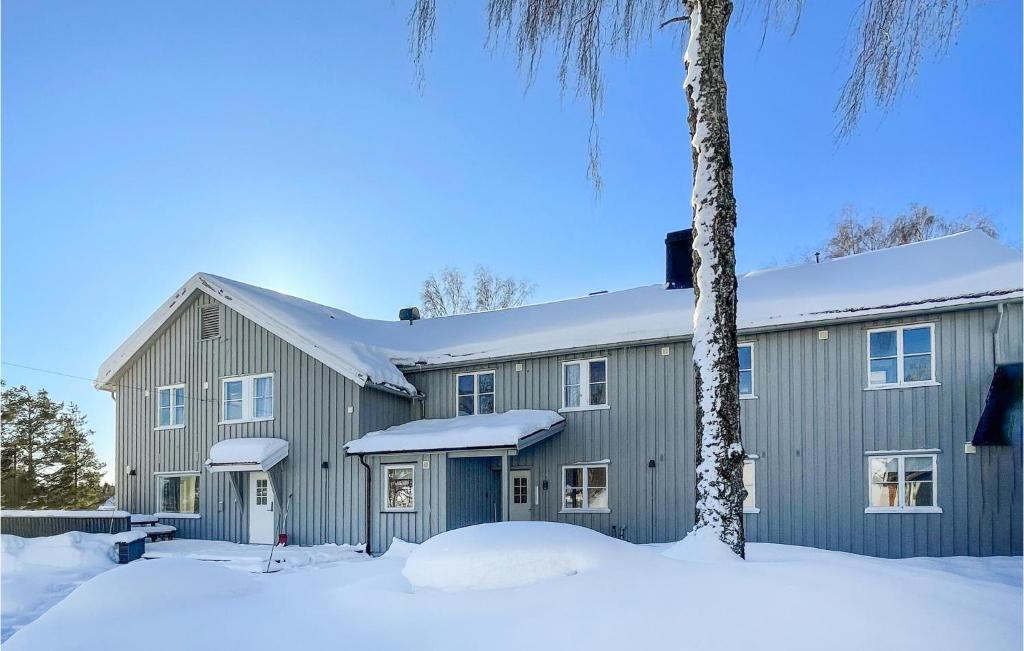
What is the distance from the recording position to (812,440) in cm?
1388

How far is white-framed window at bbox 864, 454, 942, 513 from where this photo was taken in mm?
12930

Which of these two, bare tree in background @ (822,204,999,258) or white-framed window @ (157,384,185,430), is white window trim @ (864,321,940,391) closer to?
bare tree in background @ (822,204,999,258)

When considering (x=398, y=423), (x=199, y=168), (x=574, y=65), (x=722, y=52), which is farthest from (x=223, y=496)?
(x=722, y=52)

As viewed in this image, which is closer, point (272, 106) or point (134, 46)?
point (134, 46)

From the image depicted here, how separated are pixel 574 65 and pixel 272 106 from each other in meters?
6.63

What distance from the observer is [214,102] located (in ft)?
41.4

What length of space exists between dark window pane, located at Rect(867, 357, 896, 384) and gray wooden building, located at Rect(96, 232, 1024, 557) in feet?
0.12

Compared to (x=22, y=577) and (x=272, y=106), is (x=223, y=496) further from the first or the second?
Result: (x=272, y=106)

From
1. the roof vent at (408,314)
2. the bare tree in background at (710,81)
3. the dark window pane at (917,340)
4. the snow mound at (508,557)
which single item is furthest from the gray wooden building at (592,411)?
the snow mound at (508,557)

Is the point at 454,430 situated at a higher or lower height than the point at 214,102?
lower

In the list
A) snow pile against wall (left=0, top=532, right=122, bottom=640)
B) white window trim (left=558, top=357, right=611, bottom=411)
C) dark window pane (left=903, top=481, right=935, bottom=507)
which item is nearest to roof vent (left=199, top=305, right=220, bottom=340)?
snow pile against wall (left=0, top=532, right=122, bottom=640)

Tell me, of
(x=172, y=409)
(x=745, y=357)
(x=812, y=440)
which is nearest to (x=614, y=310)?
(x=745, y=357)

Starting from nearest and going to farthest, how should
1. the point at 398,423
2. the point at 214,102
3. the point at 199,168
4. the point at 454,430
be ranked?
the point at 214,102, the point at 199,168, the point at 454,430, the point at 398,423

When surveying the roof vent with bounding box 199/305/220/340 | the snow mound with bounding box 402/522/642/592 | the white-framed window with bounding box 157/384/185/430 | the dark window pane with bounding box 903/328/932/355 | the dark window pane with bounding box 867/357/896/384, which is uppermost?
the roof vent with bounding box 199/305/220/340
